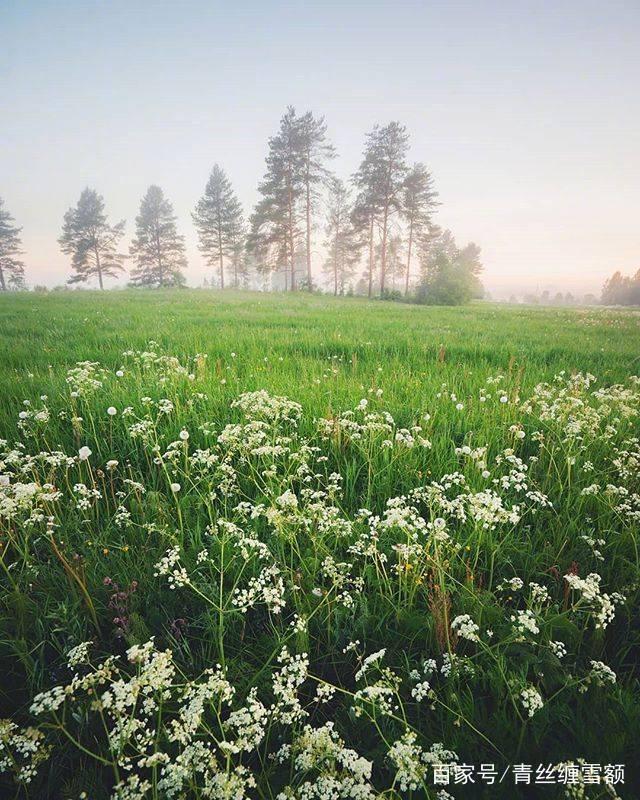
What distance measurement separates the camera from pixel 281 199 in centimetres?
3722

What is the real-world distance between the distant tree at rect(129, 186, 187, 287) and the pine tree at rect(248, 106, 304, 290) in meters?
22.6

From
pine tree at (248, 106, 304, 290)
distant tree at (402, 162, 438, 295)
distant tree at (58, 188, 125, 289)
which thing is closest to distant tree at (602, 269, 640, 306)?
distant tree at (402, 162, 438, 295)

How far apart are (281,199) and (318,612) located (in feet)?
136

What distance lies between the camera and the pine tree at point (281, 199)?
36.0 meters

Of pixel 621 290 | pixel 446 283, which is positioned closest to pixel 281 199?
pixel 446 283

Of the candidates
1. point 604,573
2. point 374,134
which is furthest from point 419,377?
point 374,134

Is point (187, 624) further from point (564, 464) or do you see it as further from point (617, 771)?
point (564, 464)

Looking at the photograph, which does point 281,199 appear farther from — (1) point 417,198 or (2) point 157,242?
(2) point 157,242

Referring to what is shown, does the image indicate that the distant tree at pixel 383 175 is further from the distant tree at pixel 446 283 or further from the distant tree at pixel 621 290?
the distant tree at pixel 621 290

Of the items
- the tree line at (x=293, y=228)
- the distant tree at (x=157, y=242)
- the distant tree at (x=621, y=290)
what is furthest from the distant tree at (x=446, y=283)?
the distant tree at (x=621, y=290)

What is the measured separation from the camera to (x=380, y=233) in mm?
37281

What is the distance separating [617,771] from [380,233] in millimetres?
40593

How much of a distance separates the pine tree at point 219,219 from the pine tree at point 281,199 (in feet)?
40.0

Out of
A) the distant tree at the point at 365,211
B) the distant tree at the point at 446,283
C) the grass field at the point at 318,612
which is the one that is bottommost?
the grass field at the point at 318,612
